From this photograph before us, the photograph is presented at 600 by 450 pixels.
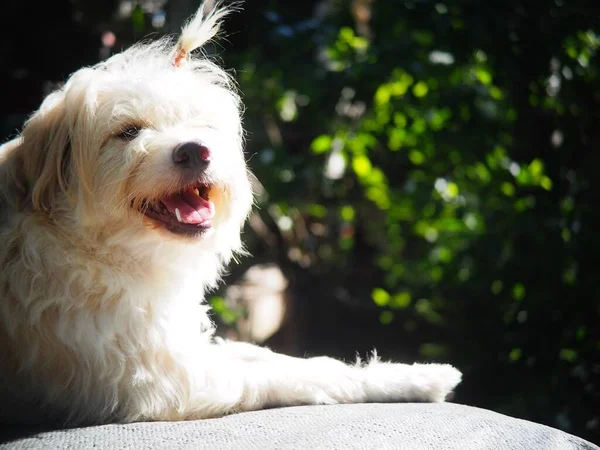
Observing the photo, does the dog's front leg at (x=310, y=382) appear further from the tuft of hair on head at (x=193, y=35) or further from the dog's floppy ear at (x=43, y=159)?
the tuft of hair on head at (x=193, y=35)

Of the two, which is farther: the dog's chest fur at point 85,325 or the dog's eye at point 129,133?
the dog's eye at point 129,133

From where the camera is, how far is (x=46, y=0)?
3436mm

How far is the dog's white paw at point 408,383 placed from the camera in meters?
2.25

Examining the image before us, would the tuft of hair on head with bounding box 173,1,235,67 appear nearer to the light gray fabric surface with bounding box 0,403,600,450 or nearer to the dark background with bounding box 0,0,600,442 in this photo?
the dark background with bounding box 0,0,600,442

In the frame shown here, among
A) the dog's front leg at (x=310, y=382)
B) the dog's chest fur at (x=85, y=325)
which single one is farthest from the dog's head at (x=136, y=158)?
the dog's front leg at (x=310, y=382)

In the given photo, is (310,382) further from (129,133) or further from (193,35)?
(193,35)

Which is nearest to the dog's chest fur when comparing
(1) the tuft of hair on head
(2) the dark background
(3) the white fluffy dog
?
(3) the white fluffy dog

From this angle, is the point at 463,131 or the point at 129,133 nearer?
the point at 129,133

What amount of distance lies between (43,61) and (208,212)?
5.49ft

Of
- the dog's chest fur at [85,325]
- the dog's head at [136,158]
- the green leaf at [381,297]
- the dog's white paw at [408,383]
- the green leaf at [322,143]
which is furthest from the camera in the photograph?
the green leaf at [381,297]

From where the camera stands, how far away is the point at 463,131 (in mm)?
3762

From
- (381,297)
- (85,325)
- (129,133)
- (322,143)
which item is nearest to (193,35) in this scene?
(129,133)

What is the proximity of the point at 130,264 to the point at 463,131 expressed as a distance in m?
2.21

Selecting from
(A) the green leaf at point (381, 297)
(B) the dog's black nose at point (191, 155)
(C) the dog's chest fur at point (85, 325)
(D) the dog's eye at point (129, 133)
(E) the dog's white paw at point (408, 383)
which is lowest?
(A) the green leaf at point (381, 297)
